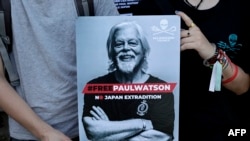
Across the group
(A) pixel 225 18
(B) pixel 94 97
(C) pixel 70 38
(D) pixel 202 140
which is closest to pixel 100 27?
(C) pixel 70 38

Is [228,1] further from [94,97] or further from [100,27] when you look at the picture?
[94,97]

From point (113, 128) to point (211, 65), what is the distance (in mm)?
414

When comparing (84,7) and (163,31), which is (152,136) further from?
(84,7)

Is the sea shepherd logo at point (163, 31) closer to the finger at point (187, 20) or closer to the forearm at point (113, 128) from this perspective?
the finger at point (187, 20)

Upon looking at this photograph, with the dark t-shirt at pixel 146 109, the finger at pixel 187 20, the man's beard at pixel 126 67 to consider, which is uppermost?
the finger at pixel 187 20

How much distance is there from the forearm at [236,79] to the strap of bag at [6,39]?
0.75 m

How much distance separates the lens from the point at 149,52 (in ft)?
4.70

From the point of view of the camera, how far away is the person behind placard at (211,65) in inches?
59.1

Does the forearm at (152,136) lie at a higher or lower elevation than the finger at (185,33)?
lower

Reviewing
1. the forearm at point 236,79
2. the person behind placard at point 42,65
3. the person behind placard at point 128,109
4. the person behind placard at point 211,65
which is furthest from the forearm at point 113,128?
the forearm at point 236,79

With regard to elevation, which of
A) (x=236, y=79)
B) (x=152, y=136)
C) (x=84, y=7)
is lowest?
(x=152, y=136)

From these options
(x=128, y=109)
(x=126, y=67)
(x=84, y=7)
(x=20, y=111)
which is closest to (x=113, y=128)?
(x=128, y=109)

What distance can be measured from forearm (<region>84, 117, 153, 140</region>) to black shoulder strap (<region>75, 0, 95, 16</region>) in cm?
37

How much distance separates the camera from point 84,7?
1.48m
